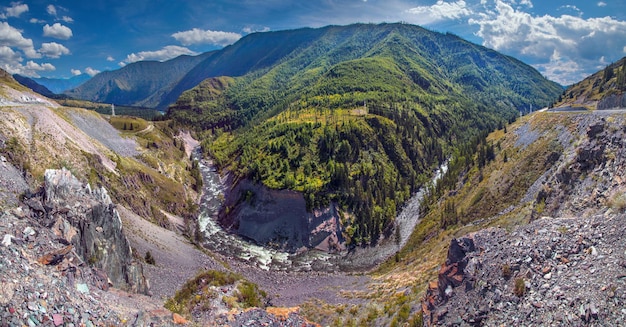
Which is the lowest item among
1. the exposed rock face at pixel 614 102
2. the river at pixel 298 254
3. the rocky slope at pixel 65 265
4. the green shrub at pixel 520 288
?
the river at pixel 298 254

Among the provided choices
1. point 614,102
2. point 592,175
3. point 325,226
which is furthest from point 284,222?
point 614,102

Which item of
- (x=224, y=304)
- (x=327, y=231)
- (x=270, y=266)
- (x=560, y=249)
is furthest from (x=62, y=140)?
(x=560, y=249)

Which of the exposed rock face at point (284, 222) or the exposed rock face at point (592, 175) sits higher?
the exposed rock face at point (592, 175)

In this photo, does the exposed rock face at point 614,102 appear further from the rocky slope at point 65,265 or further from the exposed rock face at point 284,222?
the rocky slope at point 65,265

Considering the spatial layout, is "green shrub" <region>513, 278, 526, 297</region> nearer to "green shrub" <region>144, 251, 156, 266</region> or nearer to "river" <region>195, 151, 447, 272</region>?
"green shrub" <region>144, 251, 156, 266</region>

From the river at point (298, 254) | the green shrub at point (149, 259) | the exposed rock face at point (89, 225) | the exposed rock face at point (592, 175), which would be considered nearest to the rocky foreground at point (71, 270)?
the exposed rock face at point (89, 225)

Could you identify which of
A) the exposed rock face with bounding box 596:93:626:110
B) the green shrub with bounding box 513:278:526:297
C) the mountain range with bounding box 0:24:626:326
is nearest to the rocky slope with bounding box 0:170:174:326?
the mountain range with bounding box 0:24:626:326

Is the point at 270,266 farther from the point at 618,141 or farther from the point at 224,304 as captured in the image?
the point at 618,141

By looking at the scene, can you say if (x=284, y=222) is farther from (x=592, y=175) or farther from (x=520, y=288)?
(x=520, y=288)
